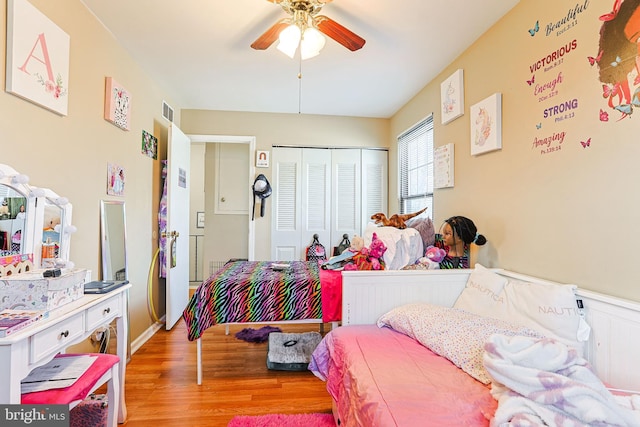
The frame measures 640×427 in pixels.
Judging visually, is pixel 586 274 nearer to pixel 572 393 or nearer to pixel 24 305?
pixel 572 393

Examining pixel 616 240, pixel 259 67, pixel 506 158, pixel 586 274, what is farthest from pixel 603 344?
pixel 259 67

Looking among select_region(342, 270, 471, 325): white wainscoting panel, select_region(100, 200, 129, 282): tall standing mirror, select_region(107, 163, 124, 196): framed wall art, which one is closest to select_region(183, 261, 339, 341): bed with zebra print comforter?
select_region(342, 270, 471, 325): white wainscoting panel

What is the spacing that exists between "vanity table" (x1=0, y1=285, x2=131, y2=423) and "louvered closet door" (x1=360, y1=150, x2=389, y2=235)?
3.06m

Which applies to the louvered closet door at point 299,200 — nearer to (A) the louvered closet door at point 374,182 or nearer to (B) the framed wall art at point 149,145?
(A) the louvered closet door at point 374,182

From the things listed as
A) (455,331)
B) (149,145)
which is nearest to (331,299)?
(455,331)

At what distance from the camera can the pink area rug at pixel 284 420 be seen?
67.1 inches

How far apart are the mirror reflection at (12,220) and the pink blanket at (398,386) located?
1660 millimetres

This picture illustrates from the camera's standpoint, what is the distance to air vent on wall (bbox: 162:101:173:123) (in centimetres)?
331

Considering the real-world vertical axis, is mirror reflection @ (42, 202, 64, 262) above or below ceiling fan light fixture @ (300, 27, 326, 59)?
below

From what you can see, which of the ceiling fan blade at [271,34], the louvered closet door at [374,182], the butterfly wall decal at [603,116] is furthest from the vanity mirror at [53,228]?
the louvered closet door at [374,182]

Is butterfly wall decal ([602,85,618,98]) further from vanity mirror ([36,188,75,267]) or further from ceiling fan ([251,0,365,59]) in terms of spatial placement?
vanity mirror ([36,188,75,267])

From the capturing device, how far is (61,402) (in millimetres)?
1184

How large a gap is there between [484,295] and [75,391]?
211 centimetres

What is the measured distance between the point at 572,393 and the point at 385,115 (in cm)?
370
